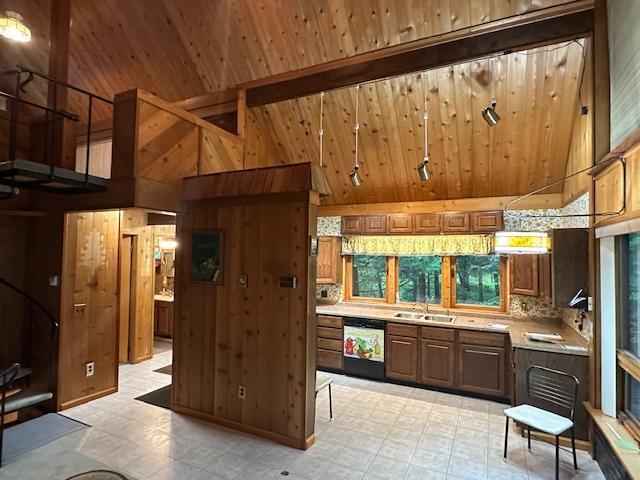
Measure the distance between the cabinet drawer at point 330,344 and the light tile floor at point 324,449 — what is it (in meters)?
1.19

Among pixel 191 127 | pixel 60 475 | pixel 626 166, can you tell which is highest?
pixel 191 127

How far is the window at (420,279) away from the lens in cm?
582

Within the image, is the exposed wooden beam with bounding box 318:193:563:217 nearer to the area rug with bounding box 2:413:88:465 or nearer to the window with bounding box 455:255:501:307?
the window with bounding box 455:255:501:307

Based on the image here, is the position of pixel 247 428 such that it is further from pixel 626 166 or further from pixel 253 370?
pixel 626 166

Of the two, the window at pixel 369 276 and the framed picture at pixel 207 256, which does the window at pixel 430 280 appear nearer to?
the window at pixel 369 276

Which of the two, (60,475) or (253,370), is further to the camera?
(253,370)

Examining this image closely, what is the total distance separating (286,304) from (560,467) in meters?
2.75

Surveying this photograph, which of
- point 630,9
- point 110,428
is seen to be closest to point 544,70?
point 630,9

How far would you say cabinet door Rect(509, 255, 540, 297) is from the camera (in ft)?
15.4

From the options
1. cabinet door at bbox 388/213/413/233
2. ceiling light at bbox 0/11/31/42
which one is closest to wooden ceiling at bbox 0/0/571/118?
ceiling light at bbox 0/11/31/42

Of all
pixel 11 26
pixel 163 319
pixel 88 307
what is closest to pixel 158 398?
pixel 88 307

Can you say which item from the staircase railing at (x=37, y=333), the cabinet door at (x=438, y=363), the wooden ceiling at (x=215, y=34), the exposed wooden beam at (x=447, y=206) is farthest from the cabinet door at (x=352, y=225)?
the staircase railing at (x=37, y=333)

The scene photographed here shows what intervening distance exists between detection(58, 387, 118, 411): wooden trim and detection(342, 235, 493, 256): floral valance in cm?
389

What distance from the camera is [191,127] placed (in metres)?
4.27
